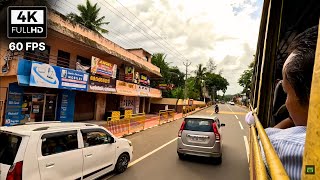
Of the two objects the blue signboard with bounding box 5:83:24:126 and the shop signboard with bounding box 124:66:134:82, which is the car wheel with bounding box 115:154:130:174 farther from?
the shop signboard with bounding box 124:66:134:82

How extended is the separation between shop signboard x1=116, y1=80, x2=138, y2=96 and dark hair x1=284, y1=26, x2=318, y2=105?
17.2 meters

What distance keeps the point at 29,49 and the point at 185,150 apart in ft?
32.2

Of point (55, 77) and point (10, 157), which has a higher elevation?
point (55, 77)

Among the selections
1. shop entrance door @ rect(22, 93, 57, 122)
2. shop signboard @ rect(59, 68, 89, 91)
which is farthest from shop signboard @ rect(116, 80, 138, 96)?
shop entrance door @ rect(22, 93, 57, 122)

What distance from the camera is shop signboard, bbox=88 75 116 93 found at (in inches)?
565

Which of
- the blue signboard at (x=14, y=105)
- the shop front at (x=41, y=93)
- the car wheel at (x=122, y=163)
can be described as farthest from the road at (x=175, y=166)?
the blue signboard at (x=14, y=105)

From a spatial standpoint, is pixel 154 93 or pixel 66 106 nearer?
pixel 66 106

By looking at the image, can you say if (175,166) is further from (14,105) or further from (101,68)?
(101,68)

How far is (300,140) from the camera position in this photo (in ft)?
3.19

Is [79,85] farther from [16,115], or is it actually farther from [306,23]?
[306,23]

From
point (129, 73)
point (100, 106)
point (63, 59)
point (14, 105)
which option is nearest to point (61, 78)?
point (14, 105)

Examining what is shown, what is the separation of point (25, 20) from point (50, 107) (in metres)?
6.63

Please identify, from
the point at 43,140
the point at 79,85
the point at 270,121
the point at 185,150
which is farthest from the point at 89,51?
the point at 270,121

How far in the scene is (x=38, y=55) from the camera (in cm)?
1208
